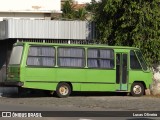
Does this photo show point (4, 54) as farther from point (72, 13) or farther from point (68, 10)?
point (68, 10)

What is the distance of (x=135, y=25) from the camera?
1032 inches

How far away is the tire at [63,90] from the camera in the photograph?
23.6 m

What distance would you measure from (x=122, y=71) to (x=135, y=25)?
9.22ft

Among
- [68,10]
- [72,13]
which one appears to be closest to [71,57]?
[72,13]

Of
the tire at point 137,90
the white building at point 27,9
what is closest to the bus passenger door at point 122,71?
the tire at point 137,90

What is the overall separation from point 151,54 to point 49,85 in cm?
601

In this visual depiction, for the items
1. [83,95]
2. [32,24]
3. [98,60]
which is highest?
[32,24]

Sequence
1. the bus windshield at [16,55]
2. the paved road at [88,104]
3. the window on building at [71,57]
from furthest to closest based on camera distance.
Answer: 1. the window on building at [71,57]
2. the bus windshield at [16,55]
3. the paved road at [88,104]

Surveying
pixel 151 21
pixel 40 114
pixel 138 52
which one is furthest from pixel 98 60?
pixel 40 114

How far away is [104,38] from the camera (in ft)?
88.9

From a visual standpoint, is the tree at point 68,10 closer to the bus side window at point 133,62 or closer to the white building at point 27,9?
the white building at point 27,9

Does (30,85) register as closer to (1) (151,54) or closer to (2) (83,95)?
(2) (83,95)

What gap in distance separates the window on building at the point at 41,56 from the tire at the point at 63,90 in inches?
41.6

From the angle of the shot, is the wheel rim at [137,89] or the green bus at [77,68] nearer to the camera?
the green bus at [77,68]
